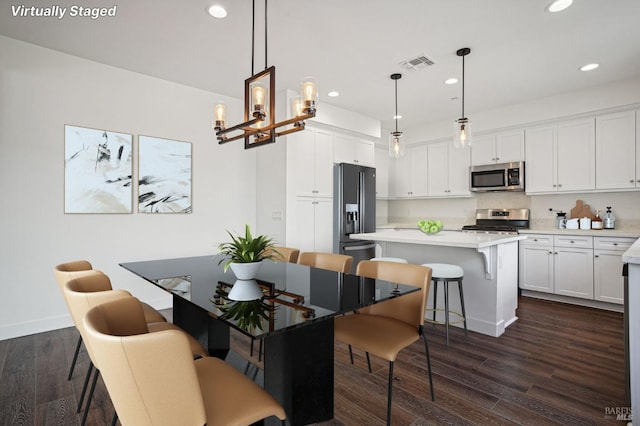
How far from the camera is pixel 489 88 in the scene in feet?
13.4

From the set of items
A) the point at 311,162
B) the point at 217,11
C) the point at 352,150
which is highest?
the point at 217,11

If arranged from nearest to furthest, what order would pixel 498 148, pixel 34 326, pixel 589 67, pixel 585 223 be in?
pixel 34 326 → pixel 589 67 → pixel 585 223 → pixel 498 148

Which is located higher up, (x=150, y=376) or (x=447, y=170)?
(x=447, y=170)

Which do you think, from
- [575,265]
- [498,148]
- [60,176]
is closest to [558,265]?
[575,265]

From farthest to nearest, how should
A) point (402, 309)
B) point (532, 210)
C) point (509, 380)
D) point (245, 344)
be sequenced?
point (532, 210), point (245, 344), point (509, 380), point (402, 309)

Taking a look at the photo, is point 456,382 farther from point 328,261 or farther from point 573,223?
point 573,223

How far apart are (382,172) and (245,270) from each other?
15.6 feet

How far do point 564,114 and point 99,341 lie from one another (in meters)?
5.32

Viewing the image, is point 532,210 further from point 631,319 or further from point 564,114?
point 631,319

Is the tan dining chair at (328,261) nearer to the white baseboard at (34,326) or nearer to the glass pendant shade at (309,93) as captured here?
the glass pendant shade at (309,93)

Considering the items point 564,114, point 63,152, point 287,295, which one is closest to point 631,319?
point 287,295

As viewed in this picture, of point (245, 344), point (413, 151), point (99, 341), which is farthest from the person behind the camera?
point (413, 151)

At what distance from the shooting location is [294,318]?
1201 millimetres

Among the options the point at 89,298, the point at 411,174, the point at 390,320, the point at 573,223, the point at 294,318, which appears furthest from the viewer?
the point at 411,174
